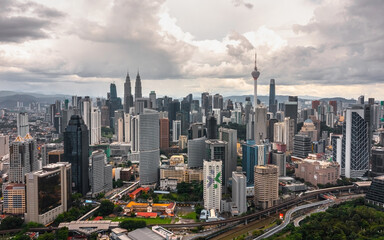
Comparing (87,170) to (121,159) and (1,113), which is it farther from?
(1,113)

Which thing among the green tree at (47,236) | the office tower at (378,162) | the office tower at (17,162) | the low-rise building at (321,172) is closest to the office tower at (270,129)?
the low-rise building at (321,172)

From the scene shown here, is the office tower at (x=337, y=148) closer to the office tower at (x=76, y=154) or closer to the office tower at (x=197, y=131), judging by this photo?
the office tower at (x=197, y=131)

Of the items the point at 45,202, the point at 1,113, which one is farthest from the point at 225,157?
the point at 1,113

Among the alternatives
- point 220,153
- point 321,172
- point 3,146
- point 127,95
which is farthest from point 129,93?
point 321,172

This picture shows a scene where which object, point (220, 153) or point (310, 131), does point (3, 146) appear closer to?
point (220, 153)

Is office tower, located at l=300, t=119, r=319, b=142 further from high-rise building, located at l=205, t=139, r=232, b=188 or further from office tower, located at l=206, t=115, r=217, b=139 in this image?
high-rise building, located at l=205, t=139, r=232, b=188

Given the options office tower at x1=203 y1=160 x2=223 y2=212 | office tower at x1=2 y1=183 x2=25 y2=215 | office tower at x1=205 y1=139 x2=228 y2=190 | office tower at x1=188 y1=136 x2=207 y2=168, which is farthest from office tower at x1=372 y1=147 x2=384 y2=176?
office tower at x1=2 y1=183 x2=25 y2=215
